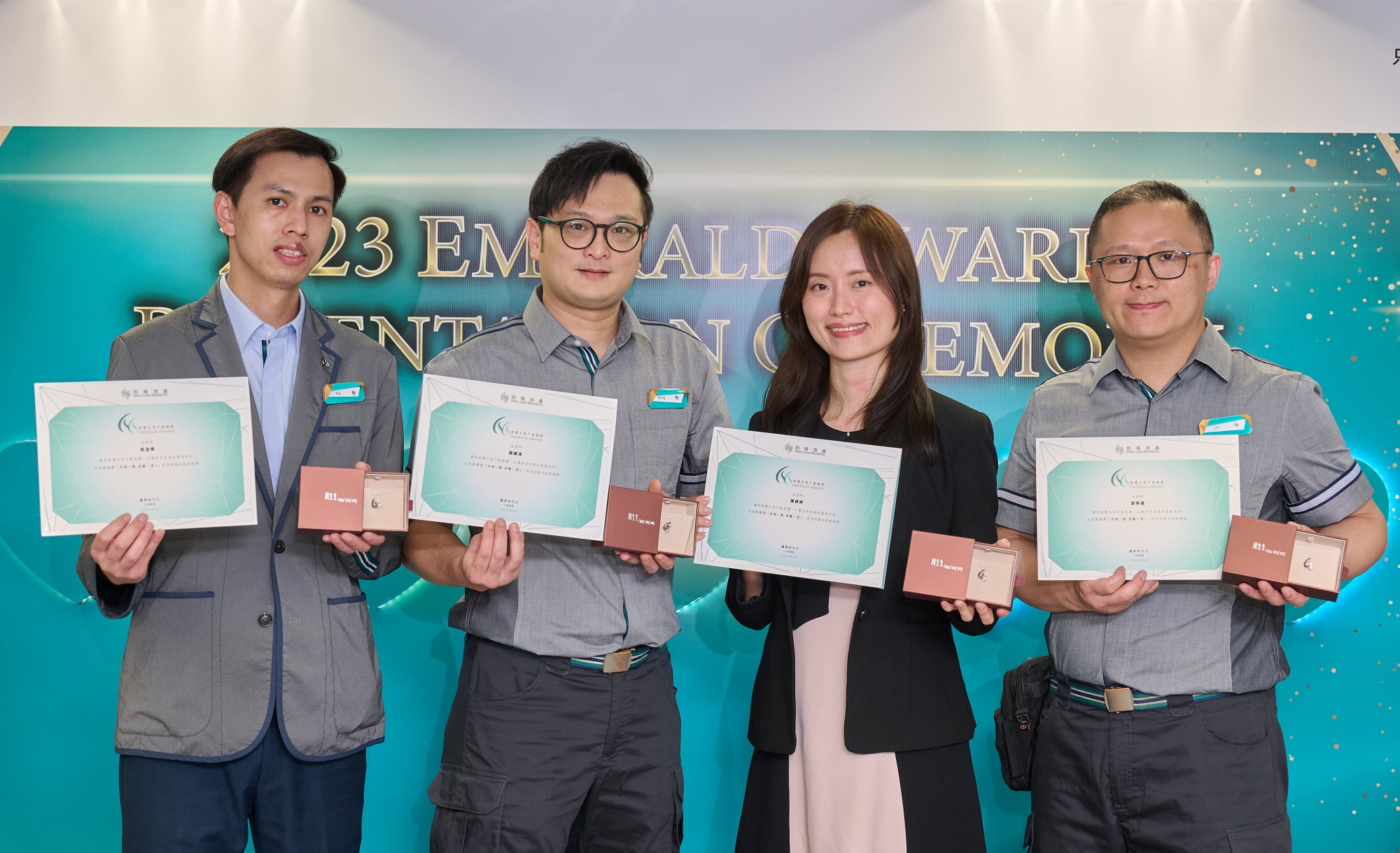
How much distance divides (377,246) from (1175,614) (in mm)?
2803

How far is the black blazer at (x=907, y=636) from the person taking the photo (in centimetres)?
217

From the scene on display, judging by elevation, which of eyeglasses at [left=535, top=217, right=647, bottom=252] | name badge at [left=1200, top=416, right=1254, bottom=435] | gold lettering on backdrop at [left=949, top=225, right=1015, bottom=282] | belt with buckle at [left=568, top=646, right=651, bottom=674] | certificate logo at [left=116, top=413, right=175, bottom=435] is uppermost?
gold lettering on backdrop at [left=949, top=225, right=1015, bottom=282]

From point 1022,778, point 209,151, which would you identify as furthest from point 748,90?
point 1022,778

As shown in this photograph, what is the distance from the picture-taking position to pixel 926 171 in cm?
355

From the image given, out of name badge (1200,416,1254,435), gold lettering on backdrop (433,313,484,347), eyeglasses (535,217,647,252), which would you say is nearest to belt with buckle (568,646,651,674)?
eyeglasses (535,217,647,252)

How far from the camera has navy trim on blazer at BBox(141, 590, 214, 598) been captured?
2.21 meters

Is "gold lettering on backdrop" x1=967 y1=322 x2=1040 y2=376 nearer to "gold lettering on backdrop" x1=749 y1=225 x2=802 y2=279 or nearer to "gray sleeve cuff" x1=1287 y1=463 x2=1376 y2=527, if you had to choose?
"gold lettering on backdrop" x1=749 y1=225 x2=802 y2=279

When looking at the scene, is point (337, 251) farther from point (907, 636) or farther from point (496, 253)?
point (907, 636)

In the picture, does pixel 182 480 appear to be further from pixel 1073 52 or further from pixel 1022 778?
pixel 1073 52

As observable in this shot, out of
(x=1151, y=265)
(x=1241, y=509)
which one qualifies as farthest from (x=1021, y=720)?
(x=1151, y=265)

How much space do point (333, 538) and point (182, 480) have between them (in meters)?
0.33

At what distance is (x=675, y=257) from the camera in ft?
11.8

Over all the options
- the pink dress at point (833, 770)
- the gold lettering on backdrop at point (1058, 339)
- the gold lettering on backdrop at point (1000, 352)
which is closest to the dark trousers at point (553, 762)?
the pink dress at point (833, 770)

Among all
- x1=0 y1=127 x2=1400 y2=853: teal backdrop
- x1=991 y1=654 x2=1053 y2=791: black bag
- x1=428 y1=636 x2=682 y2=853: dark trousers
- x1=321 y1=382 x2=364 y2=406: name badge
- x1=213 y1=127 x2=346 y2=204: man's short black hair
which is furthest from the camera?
x1=0 y1=127 x2=1400 y2=853: teal backdrop
